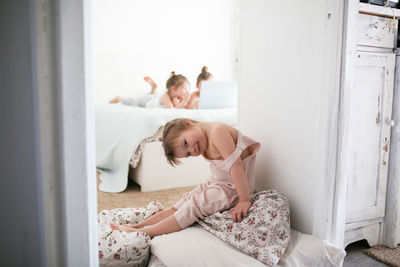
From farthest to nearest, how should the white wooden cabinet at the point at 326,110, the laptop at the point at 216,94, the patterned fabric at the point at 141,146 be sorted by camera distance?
1. the laptop at the point at 216,94
2. the patterned fabric at the point at 141,146
3. the white wooden cabinet at the point at 326,110

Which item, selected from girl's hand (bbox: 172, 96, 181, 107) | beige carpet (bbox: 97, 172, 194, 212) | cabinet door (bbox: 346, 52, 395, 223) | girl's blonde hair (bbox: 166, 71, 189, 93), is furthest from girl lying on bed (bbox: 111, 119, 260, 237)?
girl's blonde hair (bbox: 166, 71, 189, 93)

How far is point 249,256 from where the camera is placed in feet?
4.39

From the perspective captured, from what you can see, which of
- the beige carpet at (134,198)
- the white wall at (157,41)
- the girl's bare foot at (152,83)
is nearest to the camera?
the beige carpet at (134,198)

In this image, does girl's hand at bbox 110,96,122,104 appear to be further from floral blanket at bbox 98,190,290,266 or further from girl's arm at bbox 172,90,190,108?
floral blanket at bbox 98,190,290,266

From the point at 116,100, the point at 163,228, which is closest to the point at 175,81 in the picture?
the point at 116,100

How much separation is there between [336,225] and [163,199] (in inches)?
53.5

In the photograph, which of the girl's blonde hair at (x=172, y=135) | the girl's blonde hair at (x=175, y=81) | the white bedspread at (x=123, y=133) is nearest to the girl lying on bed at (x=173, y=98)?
the girl's blonde hair at (x=175, y=81)

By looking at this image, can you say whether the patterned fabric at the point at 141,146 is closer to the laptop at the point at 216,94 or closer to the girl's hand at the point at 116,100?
the laptop at the point at 216,94

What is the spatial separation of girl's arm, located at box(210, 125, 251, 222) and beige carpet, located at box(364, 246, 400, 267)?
2.71 feet

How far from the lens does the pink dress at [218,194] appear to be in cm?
159

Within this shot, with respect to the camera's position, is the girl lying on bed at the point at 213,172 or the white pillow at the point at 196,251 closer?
the white pillow at the point at 196,251

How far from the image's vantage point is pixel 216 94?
3.38m

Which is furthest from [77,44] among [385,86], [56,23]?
[385,86]

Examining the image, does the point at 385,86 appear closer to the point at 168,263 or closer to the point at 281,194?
the point at 281,194
